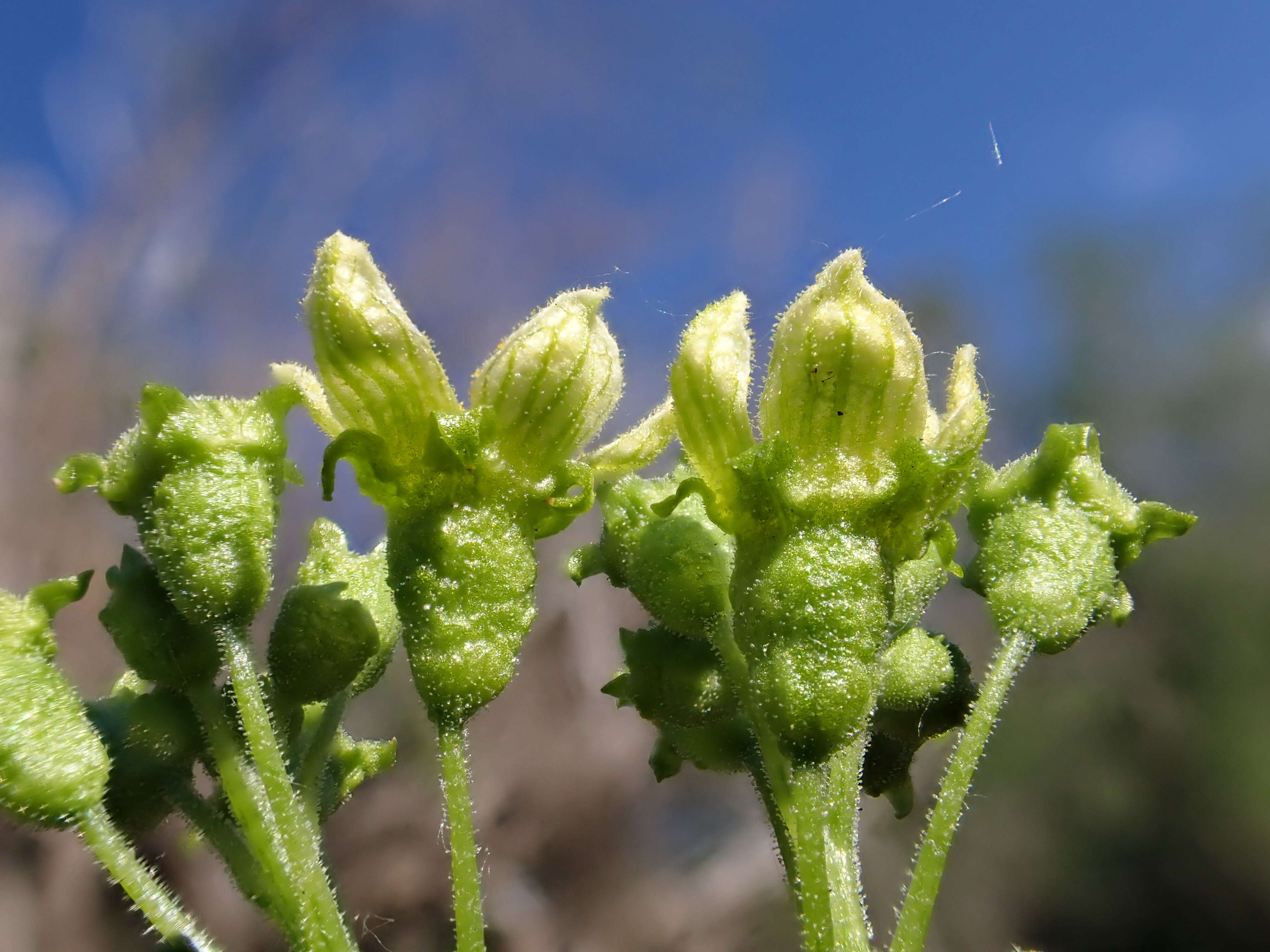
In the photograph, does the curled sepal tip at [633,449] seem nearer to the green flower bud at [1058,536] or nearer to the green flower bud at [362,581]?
the green flower bud at [362,581]

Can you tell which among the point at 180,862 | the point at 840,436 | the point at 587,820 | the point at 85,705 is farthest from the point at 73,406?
the point at 840,436

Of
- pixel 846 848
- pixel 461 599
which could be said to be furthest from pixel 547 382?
pixel 846 848

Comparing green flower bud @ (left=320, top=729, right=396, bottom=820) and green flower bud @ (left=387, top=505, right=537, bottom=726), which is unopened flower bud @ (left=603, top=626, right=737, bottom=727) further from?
green flower bud @ (left=320, top=729, right=396, bottom=820)

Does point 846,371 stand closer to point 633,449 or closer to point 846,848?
point 633,449

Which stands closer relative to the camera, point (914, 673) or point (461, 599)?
point (461, 599)

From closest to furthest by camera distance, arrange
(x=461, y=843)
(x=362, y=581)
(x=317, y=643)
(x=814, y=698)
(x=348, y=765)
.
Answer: (x=814, y=698)
(x=461, y=843)
(x=317, y=643)
(x=362, y=581)
(x=348, y=765)

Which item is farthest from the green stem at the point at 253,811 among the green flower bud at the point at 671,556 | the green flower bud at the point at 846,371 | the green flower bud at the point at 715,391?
the green flower bud at the point at 846,371
